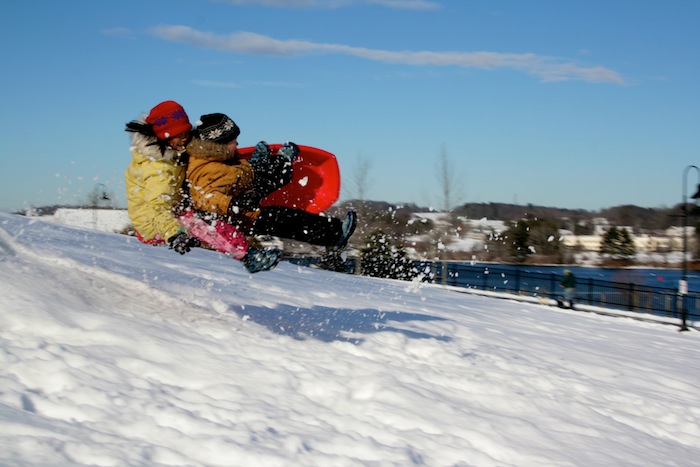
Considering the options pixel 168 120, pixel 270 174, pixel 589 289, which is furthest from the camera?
pixel 589 289

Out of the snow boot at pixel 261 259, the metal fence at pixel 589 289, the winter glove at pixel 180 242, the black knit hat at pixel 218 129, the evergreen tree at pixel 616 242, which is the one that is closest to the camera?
the winter glove at pixel 180 242

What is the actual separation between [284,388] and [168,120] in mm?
2215

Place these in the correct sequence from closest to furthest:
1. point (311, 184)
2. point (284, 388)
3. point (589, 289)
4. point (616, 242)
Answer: point (284, 388)
point (311, 184)
point (589, 289)
point (616, 242)

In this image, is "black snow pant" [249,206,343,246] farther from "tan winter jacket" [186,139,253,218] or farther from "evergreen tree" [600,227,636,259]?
"evergreen tree" [600,227,636,259]

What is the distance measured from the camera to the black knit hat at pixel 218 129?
5.39 metres

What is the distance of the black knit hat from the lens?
5387 mm

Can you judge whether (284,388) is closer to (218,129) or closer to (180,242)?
(180,242)

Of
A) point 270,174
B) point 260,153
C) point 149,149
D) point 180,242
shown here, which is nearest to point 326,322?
point 270,174

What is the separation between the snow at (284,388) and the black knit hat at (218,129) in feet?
5.07

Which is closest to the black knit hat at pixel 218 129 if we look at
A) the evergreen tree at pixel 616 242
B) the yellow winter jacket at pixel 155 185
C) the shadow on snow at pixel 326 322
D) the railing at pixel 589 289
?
the yellow winter jacket at pixel 155 185

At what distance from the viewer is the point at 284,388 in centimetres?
474

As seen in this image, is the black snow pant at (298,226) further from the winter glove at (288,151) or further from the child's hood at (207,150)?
the child's hood at (207,150)

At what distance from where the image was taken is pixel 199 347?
5.28 metres

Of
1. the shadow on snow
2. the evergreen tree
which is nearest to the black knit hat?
the shadow on snow
